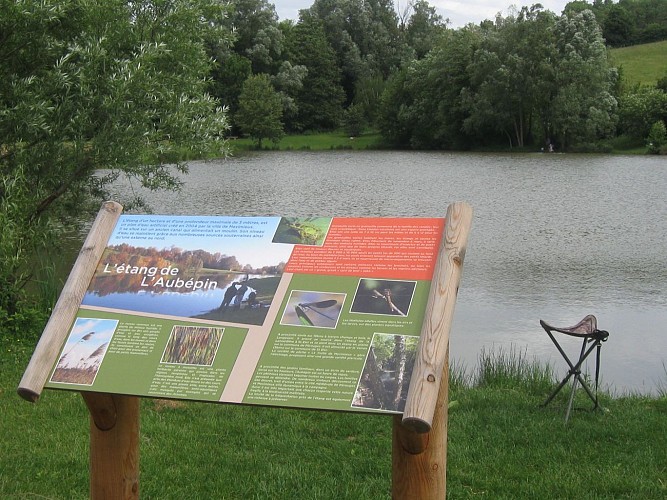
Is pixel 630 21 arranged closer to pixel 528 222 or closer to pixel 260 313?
pixel 528 222

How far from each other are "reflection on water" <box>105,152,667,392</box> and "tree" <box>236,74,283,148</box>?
17.9 meters

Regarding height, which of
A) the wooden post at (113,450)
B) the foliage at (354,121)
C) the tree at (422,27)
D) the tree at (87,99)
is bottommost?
the wooden post at (113,450)

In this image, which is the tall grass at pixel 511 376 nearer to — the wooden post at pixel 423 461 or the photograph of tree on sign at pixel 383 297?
the wooden post at pixel 423 461

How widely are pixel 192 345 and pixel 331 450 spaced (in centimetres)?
218

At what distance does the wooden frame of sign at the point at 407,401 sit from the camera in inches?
108

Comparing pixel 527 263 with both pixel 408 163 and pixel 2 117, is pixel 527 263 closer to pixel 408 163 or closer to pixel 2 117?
pixel 2 117

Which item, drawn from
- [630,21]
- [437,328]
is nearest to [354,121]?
[630,21]

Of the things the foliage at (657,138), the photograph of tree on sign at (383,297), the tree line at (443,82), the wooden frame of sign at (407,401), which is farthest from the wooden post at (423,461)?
the foliage at (657,138)

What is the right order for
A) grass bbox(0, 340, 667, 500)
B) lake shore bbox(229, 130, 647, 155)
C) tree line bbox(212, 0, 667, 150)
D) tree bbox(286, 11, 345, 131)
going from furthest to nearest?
1. tree bbox(286, 11, 345, 131)
2. tree line bbox(212, 0, 667, 150)
3. lake shore bbox(229, 130, 647, 155)
4. grass bbox(0, 340, 667, 500)

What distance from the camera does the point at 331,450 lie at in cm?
501

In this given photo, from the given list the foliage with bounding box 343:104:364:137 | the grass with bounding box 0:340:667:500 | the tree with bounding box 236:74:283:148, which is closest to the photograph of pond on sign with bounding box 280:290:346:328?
the grass with bounding box 0:340:667:500

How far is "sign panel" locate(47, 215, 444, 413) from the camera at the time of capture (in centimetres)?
283

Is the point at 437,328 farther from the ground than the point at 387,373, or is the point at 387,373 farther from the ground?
the point at 437,328

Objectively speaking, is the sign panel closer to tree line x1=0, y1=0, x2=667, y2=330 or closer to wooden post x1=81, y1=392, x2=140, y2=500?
wooden post x1=81, y1=392, x2=140, y2=500
